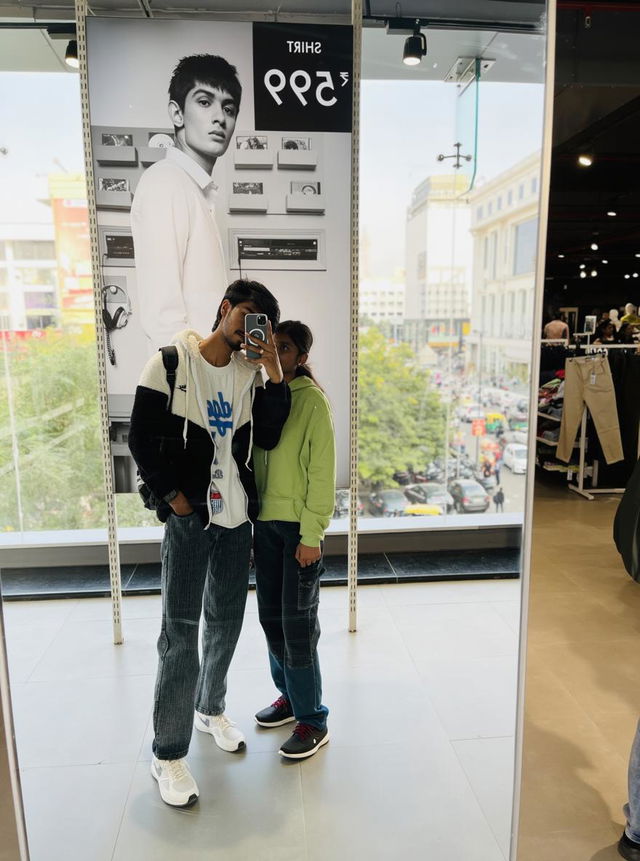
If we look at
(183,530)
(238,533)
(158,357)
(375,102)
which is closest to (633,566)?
(238,533)

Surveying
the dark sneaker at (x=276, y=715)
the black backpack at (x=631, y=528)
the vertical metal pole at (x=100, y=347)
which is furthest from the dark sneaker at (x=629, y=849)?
the vertical metal pole at (x=100, y=347)

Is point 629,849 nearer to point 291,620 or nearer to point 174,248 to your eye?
point 291,620

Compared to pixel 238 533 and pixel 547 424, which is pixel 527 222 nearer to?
pixel 238 533

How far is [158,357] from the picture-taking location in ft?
4.88

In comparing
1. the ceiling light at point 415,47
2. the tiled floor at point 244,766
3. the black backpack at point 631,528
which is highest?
the ceiling light at point 415,47

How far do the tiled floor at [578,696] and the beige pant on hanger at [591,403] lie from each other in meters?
1.01

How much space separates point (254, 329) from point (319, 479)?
1.49 ft

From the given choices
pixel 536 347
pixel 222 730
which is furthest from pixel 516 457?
pixel 222 730

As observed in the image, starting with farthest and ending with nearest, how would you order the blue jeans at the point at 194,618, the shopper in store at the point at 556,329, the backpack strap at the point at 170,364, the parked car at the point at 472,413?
the shopper in store at the point at 556,329 → the parked car at the point at 472,413 → the blue jeans at the point at 194,618 → the backpack strap at the point at 170,364

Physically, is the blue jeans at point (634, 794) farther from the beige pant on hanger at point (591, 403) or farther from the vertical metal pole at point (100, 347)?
the beige pant on hanger at point (591, 403)

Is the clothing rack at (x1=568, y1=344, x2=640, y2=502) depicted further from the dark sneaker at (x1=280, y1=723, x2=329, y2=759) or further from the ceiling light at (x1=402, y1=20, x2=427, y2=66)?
the dark sneaker at (x1=280, y1=723, x2=329, y2=759)

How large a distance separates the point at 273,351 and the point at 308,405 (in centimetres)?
21

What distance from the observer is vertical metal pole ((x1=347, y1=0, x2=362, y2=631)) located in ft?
6.02

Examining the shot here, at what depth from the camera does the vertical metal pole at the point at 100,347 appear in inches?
56.1
